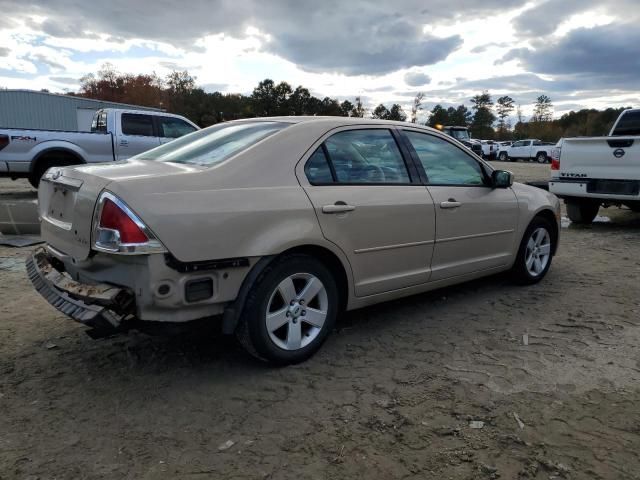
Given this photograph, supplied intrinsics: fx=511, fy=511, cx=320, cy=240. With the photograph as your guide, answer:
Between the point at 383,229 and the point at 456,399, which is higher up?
the point at 383,229

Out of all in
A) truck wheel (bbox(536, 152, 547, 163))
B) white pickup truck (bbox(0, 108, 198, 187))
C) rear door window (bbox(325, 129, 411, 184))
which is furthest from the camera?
truck wheel (bbox(536, 152, 547, 163))

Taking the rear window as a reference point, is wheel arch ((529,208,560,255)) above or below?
below

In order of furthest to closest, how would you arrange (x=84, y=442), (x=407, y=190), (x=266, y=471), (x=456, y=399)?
(x=407, y=190) → (x=456, y=399) → (x=84, y=442) → (x=266, y=471)

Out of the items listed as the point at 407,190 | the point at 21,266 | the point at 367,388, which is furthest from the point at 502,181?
the point at 21,266

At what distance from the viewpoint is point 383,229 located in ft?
11.8

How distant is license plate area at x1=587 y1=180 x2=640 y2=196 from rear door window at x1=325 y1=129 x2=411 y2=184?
5.35 m

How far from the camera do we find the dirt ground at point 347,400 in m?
2.35

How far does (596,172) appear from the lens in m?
7.95

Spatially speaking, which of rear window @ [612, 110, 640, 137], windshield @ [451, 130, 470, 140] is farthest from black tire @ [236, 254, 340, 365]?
windshield @ [451, 130, 470, 140]

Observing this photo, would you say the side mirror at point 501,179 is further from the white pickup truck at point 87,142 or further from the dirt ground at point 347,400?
the white pickup truck at point 87,142

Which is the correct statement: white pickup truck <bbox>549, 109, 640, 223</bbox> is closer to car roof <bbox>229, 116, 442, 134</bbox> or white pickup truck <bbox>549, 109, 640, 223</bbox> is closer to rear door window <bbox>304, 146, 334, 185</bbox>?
car roof <bbox>229, 116, 442, 134</bbox>

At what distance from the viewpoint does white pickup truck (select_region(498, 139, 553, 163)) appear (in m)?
36.8

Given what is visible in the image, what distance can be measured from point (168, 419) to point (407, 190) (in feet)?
7.46

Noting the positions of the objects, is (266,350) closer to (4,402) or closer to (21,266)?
(4,402)
